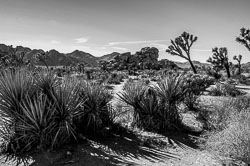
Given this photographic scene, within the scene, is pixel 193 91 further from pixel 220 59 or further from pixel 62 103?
pixel 220 59

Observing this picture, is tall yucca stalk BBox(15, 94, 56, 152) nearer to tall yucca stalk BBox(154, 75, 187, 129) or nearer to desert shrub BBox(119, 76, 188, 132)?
desert shrub BBox(119, 76, 188, 132)

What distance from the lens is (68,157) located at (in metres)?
4.11

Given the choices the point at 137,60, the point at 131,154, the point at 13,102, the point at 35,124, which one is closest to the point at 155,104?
the point at 131,154

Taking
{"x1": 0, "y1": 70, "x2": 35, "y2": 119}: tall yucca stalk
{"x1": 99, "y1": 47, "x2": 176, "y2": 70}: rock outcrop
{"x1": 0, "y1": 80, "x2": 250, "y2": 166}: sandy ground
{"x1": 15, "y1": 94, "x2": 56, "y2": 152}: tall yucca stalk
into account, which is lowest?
{"x1": 0, "y1": 80, "x2": 250, "y2": 166}: sandy ground

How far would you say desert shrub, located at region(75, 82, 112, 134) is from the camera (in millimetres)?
5023

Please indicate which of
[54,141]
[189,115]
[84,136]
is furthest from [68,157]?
[189,115]

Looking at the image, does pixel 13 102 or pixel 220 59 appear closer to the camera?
pixel 13 102

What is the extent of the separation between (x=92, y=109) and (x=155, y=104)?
2.07 m

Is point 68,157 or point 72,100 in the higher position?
point 72,100

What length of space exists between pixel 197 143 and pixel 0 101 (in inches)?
203

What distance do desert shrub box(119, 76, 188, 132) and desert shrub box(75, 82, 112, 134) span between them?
0.81m

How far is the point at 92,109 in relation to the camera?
5.04 m

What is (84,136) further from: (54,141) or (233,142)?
(233,142)

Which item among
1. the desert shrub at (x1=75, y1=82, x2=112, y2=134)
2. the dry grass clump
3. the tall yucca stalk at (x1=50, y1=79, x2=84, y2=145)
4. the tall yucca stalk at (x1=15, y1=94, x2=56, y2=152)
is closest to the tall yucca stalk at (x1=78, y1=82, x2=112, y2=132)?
the desert shrub at (x1=75, y1=82, x2=112, y2=134)
